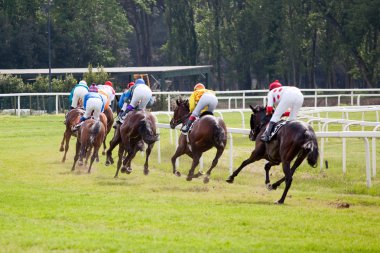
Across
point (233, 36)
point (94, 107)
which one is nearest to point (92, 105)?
point (94, 107)

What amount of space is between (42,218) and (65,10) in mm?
62752

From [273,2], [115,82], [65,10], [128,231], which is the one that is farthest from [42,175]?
[65,10]

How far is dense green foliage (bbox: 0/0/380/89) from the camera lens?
63.8 m

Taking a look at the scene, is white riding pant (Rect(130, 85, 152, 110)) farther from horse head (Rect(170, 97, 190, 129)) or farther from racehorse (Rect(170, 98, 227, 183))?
racehorse (Rect(170, 98, 227, 183))

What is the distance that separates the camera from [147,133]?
840 inches

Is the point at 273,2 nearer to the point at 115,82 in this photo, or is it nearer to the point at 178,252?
the point at 115,82

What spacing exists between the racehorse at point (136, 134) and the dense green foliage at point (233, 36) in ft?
131

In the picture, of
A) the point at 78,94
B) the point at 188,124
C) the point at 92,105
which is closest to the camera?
the point at 188,124

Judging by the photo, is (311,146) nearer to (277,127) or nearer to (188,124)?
(277,127)

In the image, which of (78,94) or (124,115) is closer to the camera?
(124,115)

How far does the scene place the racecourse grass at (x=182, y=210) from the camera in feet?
40.5

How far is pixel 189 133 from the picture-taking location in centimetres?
2059

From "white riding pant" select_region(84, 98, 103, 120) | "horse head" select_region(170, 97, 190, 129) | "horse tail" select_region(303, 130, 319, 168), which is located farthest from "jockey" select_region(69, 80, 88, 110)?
"horse tail" select_region(303, 130, 319, 168)

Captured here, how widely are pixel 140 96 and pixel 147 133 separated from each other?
103 cm
